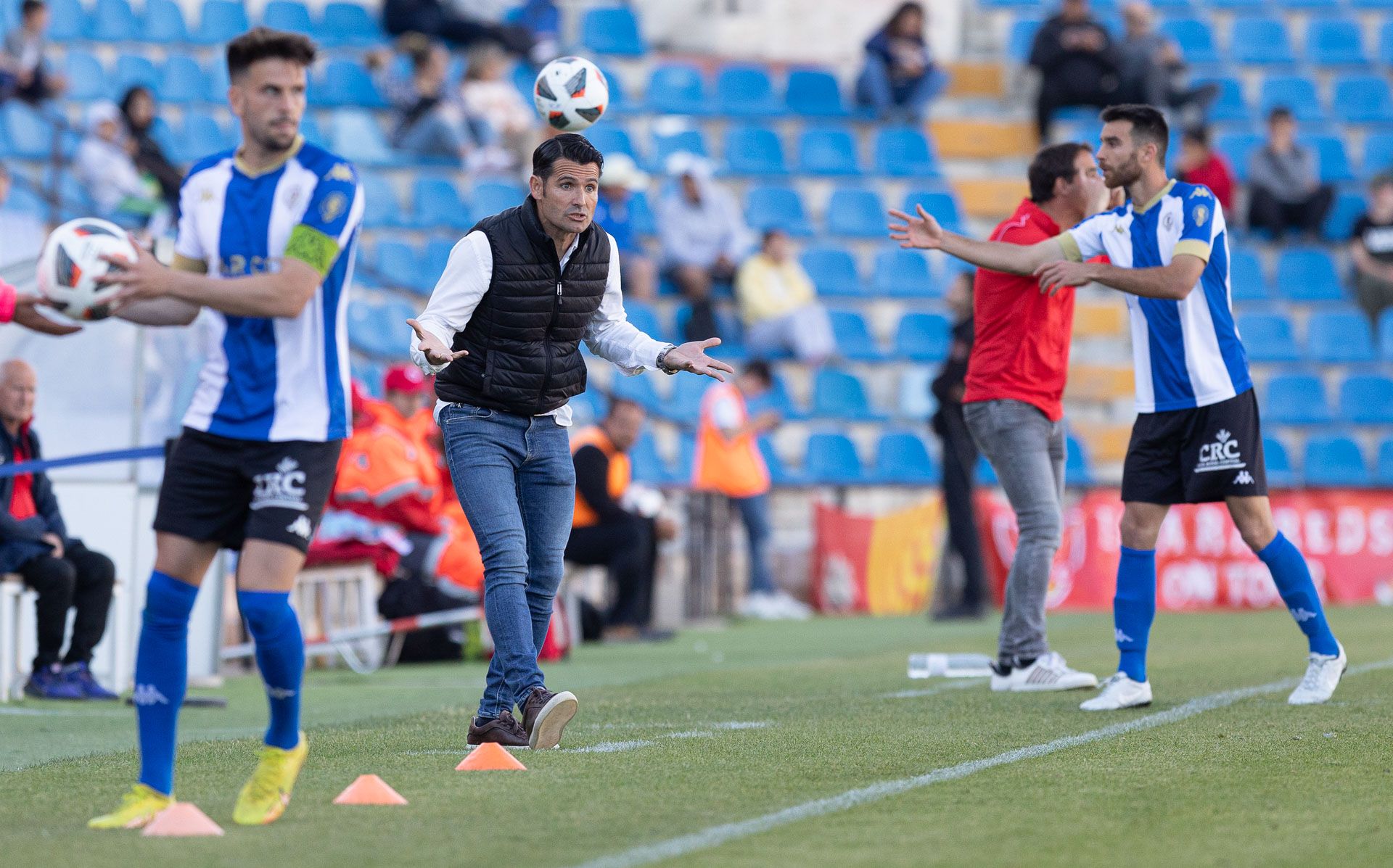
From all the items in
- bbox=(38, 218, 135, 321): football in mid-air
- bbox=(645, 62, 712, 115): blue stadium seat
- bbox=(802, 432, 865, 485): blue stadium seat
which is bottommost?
bbox=(802, 432, 865, 485): blue stadium seat

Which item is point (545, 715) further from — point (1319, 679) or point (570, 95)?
point (1319, 679)

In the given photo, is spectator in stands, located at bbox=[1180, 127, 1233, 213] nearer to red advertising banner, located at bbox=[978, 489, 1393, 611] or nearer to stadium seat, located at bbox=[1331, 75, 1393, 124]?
stadium seat, located at bbox=[1331, 75, 1393, 124]

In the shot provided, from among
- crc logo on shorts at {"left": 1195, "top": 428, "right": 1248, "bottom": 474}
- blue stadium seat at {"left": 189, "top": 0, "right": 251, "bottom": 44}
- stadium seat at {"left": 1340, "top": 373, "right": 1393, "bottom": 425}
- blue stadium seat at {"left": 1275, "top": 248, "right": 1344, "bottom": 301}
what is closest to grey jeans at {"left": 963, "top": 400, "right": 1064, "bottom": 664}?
crc logo on shorts at {"left": 1195, "top": 428, "right": 1248, "bottom": 474}

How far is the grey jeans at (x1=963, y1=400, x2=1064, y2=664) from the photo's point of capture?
28.1ft

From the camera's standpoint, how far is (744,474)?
16.2 m

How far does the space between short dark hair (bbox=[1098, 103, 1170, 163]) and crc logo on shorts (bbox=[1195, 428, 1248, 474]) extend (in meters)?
1.15

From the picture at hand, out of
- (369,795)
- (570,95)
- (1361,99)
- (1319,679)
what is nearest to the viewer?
(369,795)

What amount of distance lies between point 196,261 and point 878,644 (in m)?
8.34

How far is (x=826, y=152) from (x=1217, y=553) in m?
6.46

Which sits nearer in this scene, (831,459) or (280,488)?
(280,488)

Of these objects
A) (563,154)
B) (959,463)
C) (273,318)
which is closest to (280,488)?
(273,318)

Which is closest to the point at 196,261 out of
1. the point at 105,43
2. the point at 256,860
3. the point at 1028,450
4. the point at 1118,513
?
the point at 256,860

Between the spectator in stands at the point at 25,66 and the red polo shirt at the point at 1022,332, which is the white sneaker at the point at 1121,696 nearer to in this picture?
the red polo shirt at the point at 1022,332

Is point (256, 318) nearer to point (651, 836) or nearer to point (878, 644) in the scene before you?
point (651, 836)
